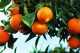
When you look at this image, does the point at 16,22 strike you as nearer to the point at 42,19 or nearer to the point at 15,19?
the point at 15,19

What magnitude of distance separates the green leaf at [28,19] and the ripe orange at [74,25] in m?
0.18

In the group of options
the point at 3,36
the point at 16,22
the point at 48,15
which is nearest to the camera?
the point at 48,15

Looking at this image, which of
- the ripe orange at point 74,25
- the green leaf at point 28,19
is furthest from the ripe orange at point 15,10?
the ripe orange at point 74,25

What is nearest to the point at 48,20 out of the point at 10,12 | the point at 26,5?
the point at 26,5

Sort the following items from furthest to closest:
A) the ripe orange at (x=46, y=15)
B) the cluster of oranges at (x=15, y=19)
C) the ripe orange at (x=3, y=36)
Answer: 1. the ripe orange at (x=3, y=36)
2. the cluster of oranges at (x=15, y=19)
3. the ripe orange at (x=46, y=15)

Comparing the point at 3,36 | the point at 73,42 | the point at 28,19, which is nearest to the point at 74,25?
the point at 73,42

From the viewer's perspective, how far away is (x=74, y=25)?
1417 mm

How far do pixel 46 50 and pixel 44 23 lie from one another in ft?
2.83

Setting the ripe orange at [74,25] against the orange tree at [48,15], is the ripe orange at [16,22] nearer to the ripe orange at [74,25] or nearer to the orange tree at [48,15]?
the orange tree at [48,15]

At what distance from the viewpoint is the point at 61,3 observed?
1.38 metres

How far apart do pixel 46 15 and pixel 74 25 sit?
150mm

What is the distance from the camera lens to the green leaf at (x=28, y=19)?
1381 millimetres

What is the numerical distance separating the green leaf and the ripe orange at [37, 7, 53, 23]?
0.11ft

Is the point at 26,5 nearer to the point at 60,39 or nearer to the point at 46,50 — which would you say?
the point at 60,39
